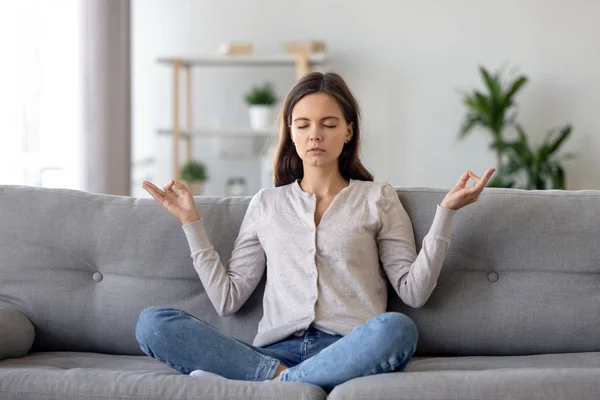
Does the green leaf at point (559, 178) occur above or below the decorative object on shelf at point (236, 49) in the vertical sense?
below

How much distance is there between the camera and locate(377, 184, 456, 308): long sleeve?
6.19 feet

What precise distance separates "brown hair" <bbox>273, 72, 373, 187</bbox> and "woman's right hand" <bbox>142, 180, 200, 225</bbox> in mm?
294

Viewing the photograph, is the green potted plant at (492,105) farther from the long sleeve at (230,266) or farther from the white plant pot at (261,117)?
the long sleeve at (230,266)

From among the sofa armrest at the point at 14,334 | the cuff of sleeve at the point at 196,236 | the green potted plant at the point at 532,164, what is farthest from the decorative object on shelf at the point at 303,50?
the sofa armrest at the point at 14,334

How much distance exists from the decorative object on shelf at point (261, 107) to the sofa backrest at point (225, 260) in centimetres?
301

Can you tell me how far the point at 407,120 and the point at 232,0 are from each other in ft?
4.63

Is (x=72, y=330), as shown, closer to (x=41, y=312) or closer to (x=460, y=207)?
(x=41, y=312)

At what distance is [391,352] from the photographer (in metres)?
1.61

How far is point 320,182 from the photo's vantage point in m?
2.12

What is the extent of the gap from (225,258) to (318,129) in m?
0.41

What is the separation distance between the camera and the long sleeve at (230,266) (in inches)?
78.0

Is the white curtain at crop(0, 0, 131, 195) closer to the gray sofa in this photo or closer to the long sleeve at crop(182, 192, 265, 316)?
the gray sofa

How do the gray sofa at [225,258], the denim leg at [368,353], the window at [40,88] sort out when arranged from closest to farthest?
1. the denim leg at [368,353]
2. the gray sofa at [225,258]
3. the window at [40,88]

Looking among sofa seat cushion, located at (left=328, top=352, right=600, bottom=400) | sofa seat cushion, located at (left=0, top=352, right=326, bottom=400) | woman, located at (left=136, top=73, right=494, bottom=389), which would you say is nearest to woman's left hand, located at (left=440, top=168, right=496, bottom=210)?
woman, located at (left=136, top=73, right=494, bottom=389)
